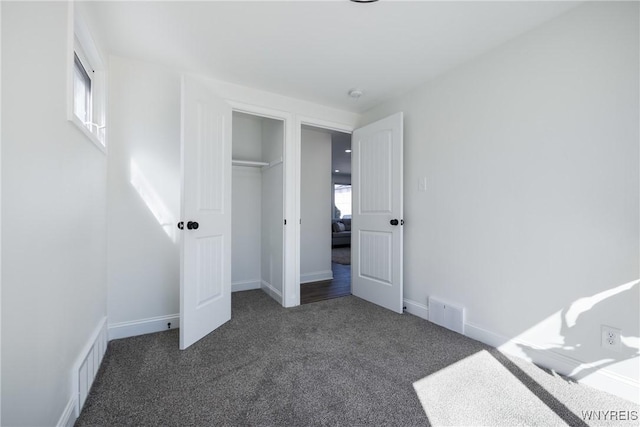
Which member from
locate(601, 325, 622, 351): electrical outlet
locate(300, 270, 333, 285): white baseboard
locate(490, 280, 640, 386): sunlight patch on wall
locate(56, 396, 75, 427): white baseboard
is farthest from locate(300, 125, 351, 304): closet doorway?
locate(56, 396, 75, 427): white baseboard

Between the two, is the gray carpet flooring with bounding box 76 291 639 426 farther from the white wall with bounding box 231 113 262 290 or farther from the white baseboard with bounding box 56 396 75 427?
the white wall with bounding box 231 113 262 290

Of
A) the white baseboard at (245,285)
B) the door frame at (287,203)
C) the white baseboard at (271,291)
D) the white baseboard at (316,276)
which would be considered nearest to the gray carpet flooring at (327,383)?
the door frame at (287,203)

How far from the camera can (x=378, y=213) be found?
3.08 m

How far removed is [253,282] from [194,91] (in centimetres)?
243

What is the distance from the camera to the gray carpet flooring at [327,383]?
138cm

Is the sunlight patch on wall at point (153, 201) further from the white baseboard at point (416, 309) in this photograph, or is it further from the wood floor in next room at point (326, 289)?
the white baseboard at point (416, 309)

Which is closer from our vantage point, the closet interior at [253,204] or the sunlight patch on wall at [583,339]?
the sunlight patch on wall at [583,339]

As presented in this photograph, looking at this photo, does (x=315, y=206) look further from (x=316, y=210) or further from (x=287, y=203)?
(x=287, y=203)

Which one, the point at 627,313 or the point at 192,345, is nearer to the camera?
the point at 627,313

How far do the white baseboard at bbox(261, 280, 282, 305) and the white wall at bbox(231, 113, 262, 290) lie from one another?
0.17 meters

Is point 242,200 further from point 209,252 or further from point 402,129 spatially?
point 402,129

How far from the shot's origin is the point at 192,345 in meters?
2.12

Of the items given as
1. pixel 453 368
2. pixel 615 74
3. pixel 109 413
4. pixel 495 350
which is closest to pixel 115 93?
pixel 109 413

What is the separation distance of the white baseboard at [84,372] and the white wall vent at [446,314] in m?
2.54
